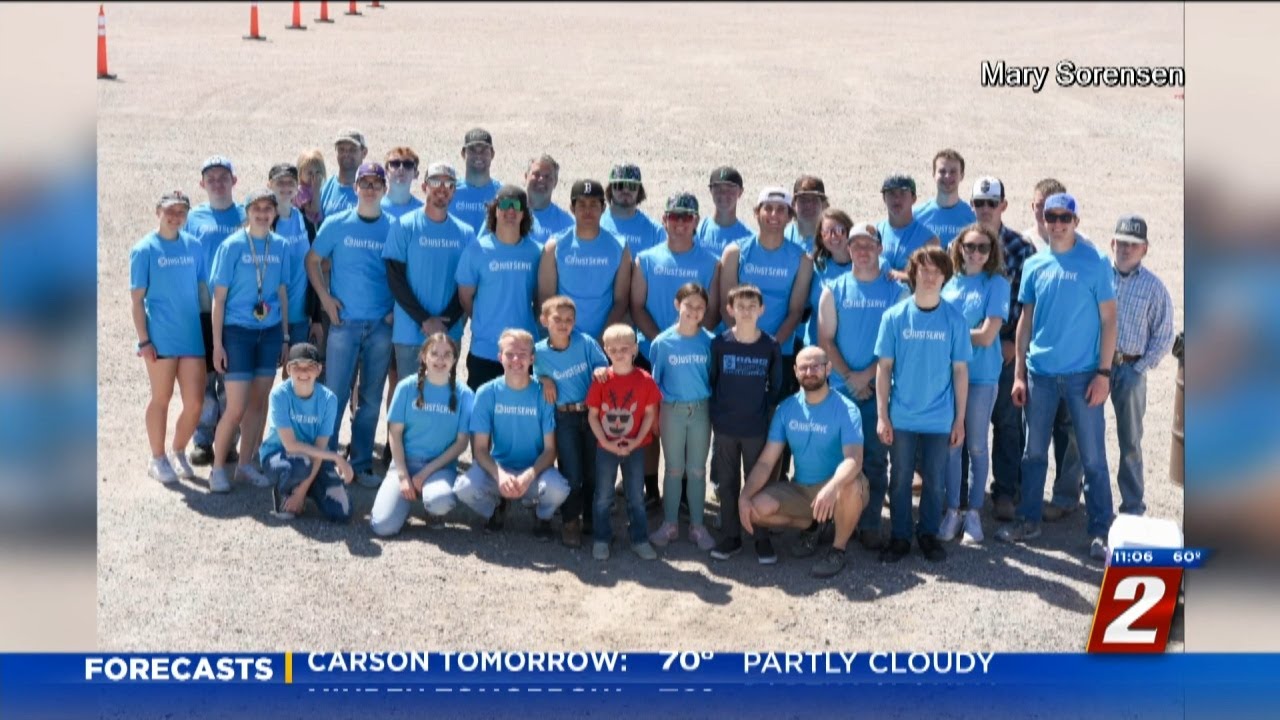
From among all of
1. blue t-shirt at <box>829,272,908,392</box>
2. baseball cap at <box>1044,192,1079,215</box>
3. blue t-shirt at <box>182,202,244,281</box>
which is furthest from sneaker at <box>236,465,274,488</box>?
baseball cap at <box>1044,192,1079,215</box>

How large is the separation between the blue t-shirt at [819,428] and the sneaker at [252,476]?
3.55 metres

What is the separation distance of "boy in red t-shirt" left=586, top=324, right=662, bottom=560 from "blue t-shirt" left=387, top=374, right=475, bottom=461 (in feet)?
2.94

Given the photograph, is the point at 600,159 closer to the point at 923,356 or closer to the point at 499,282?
the point at 499,282

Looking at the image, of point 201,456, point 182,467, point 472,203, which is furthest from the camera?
point 472,203

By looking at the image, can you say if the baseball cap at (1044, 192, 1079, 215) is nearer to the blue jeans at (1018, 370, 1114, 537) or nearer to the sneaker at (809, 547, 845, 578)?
the blue jeans at (1018, 370, 1114, 537)

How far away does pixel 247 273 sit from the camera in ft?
34.3

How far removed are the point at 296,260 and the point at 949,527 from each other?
15.6ft

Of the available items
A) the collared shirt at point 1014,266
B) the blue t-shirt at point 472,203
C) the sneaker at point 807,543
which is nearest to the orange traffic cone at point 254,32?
the blue t-shirt at point 472,203

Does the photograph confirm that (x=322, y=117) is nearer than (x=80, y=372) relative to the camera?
No

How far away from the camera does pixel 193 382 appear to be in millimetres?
10695

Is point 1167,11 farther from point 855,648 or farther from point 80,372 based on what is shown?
point 80,372

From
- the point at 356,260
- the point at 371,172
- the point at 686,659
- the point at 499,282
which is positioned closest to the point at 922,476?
the point at 686,659

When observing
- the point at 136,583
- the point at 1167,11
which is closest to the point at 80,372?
the point at 136,583

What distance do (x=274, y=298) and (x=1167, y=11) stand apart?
1135 inches
